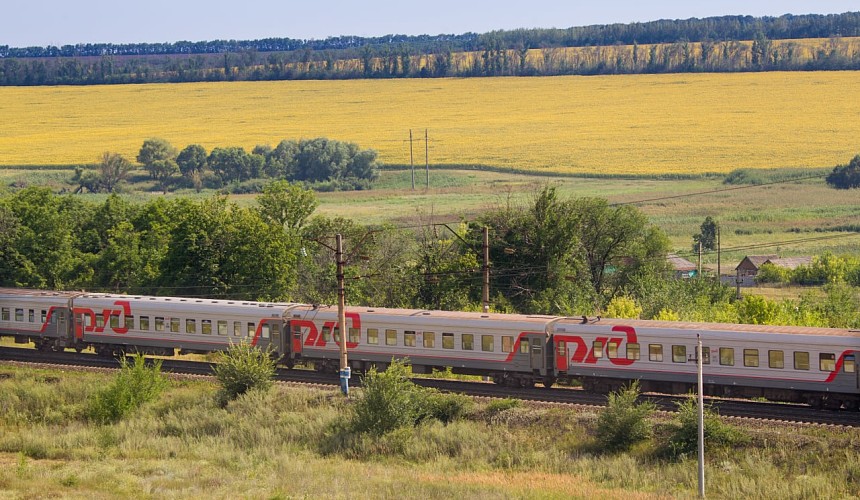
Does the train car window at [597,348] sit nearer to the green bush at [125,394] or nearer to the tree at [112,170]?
the green bush at [125,394]

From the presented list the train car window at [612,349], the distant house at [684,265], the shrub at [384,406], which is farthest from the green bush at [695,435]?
the distant house at [684,265]

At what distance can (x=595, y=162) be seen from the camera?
134 meters

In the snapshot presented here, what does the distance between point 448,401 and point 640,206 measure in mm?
75647

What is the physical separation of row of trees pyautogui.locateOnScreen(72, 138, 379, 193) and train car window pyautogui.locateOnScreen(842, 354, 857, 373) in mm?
106309

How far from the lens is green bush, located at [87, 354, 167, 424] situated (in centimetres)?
3897

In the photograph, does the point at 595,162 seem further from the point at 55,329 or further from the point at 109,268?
the point at 55,329

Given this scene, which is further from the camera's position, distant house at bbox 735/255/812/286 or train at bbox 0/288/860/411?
distant house at bbox 735/255/812/286

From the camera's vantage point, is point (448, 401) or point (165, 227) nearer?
point (448, 401)

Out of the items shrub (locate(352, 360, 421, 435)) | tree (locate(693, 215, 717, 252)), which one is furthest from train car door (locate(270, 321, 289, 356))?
tree (locate(693, 215, 717, 252))

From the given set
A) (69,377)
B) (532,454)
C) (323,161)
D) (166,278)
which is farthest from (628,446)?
(323,161)

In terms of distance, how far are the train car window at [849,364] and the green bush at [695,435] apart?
15.6 feet

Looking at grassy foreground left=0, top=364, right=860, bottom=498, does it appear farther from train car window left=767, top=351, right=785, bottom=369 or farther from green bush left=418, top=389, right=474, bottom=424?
train car window left=767, top=351, right=785, bottom=369

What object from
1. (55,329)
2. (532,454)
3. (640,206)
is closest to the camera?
(532,454)

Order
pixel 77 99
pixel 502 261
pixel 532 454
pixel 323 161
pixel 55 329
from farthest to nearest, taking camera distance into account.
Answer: pixel 77 99 < pixel 323 161 < pixel 502 261 < pixel 55 329 < pixel 532 454
